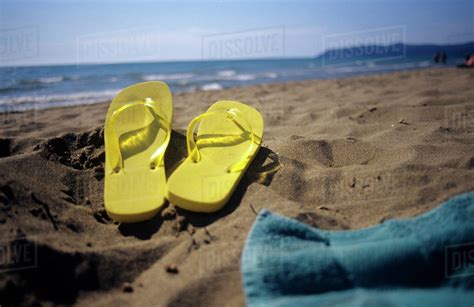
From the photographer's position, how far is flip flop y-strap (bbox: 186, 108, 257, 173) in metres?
1.59

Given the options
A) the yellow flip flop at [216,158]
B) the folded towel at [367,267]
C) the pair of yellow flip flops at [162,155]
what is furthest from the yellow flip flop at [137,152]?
the folded towel at [367,267]

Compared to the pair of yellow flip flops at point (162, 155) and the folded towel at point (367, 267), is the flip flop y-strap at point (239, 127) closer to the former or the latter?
the pair of yellow flip flops at point (162, 155)

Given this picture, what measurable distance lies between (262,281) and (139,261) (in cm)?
42

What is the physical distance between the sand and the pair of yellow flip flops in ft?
0.22

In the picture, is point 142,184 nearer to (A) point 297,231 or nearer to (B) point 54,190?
(B) point 54,190

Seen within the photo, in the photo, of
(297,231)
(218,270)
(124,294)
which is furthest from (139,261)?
(297,231)

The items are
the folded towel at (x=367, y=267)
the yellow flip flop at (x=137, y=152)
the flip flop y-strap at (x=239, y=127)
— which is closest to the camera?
the folded towel at (x=367, y=267)

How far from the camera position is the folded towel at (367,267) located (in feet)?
3.13

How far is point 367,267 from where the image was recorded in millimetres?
995

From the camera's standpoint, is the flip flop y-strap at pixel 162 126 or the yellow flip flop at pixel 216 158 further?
the flip flop y-strap at pixel 162 126

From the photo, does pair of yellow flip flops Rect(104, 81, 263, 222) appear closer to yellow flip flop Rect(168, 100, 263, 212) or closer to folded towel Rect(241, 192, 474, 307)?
yellow flip flop Rect(168, 100, 263, 212)

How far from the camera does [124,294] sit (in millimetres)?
1028

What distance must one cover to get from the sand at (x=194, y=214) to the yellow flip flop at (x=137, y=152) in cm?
8

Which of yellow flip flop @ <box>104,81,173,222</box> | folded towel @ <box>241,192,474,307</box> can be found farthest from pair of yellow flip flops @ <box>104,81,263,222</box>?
folded towel @ <box>241,192,474,307</box>
